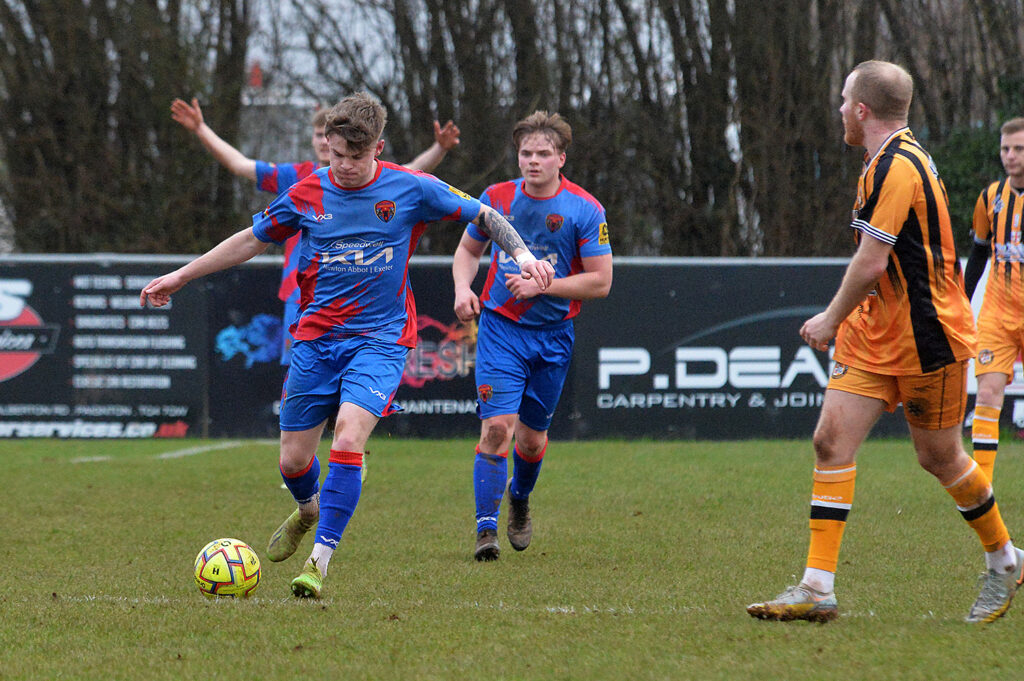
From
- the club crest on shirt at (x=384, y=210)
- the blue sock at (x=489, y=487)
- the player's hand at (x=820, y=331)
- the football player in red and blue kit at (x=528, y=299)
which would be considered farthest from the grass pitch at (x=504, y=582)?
the club crest on shirt at (x=384, y=210)

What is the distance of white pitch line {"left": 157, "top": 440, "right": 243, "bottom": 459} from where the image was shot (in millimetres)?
11398

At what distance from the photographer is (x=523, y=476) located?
6.88 m

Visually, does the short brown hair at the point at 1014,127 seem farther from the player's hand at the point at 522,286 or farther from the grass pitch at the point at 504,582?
the player's hand at the point at 522,286

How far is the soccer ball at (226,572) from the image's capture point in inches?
202

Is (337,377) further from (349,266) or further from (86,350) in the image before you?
(86,350)

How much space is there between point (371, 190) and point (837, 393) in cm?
228

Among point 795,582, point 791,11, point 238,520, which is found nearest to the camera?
point 795,582

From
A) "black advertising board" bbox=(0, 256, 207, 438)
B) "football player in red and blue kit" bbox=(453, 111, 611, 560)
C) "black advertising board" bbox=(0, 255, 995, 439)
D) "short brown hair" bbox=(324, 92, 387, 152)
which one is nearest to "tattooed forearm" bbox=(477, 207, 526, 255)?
"short brown hair" bbox=(324, 92, 387, 152)

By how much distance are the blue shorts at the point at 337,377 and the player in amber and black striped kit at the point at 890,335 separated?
1.91 meters

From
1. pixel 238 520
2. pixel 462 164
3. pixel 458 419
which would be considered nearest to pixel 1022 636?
pixel 238 520

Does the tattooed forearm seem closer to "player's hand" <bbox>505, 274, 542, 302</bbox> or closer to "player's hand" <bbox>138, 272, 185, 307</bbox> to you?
"player's hand" <bbox>505, 274, 542, 302</bbox>

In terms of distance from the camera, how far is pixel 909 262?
452cm

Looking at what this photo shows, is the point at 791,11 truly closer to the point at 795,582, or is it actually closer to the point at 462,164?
the point at 462,164

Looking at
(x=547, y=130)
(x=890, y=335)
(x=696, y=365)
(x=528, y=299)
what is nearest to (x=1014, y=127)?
(x=547, y=130)
